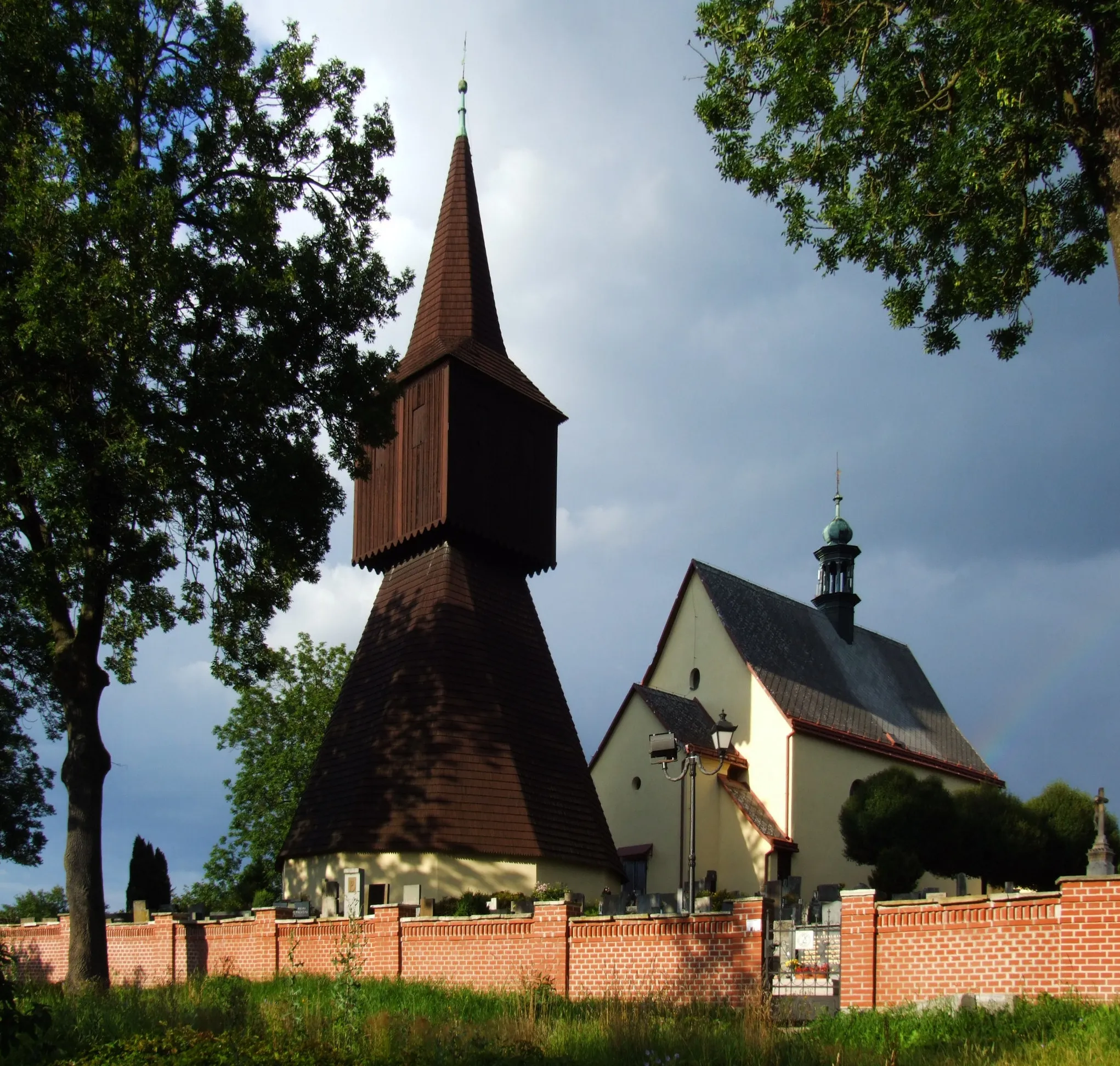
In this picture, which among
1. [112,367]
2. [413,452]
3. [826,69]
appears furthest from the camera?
[413,452]

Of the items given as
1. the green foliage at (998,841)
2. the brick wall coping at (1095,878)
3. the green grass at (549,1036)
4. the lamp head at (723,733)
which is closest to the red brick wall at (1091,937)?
the brick wall coping at (1095,878)

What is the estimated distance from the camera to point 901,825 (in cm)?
2669

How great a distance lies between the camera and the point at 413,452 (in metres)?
27.2

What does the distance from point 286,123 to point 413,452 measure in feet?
30.8

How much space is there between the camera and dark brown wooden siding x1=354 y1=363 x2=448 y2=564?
26453 millimetres

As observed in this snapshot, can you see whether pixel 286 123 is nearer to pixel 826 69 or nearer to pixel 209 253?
pixel 209 253

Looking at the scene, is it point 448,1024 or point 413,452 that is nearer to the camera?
point 448,1024

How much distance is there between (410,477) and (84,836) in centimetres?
1182

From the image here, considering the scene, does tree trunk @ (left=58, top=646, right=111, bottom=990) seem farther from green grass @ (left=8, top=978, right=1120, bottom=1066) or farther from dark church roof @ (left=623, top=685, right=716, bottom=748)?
dark church roof @ (left=623, top=685, right=716, bottom=748)

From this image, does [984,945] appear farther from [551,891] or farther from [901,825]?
[901,825]

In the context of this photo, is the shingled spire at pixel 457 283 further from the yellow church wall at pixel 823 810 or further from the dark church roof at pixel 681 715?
the yellow church wall at pixel 823 810

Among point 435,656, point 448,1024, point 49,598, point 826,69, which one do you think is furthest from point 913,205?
point 435,656

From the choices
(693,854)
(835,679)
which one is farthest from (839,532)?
(693,854)

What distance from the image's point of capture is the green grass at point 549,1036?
31.1 ft
